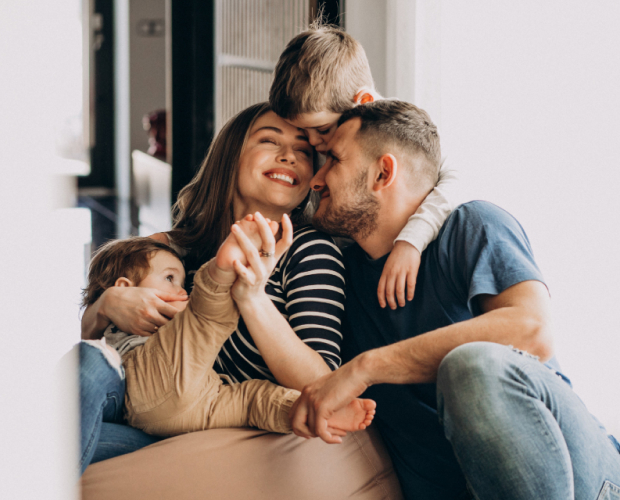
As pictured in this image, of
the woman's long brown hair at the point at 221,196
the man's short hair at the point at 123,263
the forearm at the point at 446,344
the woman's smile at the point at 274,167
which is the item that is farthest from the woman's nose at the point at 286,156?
the forearm at the point at 446,344

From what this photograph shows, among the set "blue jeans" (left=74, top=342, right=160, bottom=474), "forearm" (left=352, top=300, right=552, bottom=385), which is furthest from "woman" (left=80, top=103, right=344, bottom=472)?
"forearm" (left=352, top=300, right=552, bottom=385)

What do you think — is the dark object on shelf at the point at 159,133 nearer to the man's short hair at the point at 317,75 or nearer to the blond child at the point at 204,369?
the man's short hair at the point at 317,75

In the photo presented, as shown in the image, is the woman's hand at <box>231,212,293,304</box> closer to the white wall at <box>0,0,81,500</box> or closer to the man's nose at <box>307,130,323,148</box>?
the man's nose at <box>307,130,323,148</box>

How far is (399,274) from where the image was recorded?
3.95 ft

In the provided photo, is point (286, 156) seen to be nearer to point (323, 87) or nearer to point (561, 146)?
point (323, 87)

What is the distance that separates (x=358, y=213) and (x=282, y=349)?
1.16 ft

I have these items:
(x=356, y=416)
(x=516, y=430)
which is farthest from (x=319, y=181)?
(x=516, y=430)

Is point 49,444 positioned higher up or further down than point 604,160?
further down

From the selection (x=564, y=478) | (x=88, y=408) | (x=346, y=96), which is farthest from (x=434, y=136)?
(x=88, y=408)

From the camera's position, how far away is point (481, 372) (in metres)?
0.90

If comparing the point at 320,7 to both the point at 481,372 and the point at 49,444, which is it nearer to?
the point at 481,372

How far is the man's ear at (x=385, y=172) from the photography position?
4.30ft

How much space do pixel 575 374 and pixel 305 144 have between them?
89 cm

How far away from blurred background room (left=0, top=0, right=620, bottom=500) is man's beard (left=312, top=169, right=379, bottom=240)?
196 millimetres
